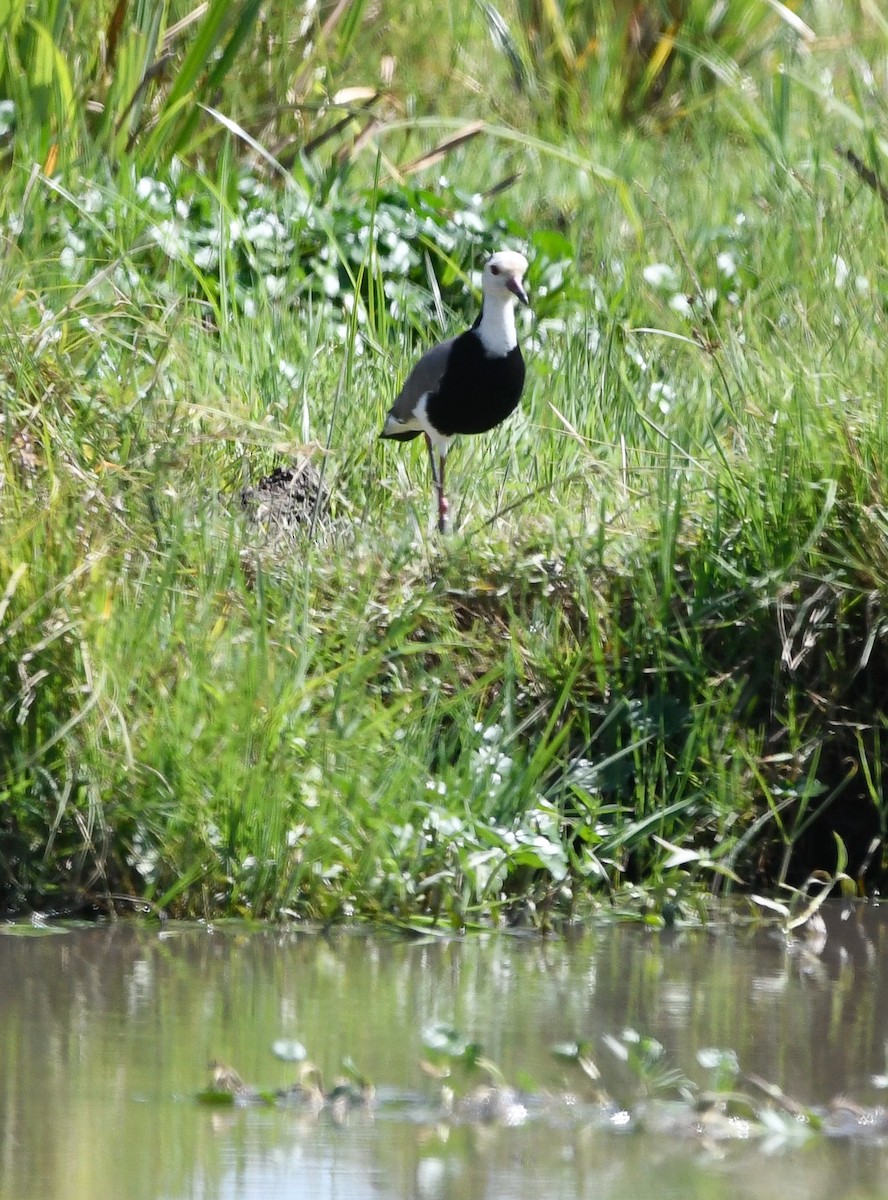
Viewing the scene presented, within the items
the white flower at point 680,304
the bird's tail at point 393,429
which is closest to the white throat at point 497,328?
the bird's tail at point 393,429

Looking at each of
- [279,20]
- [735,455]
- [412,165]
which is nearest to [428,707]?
[735,455]

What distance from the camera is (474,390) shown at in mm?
5066

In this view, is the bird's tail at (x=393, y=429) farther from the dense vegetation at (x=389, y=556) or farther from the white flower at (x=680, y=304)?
the white flower at (x=680, y=304)

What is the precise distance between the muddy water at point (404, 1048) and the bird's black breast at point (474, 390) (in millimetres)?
1717

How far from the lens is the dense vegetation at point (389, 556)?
3.79 m

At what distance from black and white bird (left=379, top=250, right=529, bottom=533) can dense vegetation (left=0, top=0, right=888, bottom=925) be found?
14 cm

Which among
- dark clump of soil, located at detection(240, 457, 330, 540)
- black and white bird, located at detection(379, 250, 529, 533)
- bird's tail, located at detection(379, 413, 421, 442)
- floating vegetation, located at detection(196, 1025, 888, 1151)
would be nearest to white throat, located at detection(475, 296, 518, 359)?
black and white bird, located at detection(379, 250, 529, 533)

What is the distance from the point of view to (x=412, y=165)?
268 inches

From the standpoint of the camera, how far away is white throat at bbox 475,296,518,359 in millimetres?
5219

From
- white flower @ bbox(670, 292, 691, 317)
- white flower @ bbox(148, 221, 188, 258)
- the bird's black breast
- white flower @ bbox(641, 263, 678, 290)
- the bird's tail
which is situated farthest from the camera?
white flower @ bbox(641, 263, 678, 290)

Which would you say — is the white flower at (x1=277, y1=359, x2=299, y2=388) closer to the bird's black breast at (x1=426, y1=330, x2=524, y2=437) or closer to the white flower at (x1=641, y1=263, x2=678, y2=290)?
the bird's black breast at (x1=426, y1=330, x2=524, y2=437)

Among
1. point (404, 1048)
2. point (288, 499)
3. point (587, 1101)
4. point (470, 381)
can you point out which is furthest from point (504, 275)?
point (587, 1101)

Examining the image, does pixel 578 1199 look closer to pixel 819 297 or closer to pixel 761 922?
pixel 761 922

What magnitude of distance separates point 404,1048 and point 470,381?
2450mm
